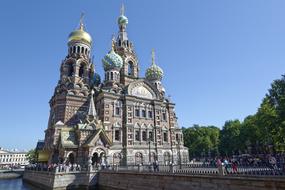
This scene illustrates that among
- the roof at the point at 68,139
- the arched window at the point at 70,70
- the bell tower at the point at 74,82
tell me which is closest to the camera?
the roof at the point at 68,139

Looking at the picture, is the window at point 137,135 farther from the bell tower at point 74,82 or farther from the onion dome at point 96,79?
the onion dome at point 96,79

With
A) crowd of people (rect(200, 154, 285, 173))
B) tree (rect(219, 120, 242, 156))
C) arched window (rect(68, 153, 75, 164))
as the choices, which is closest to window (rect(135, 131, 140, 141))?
arched window (rect(68, 153, 75, 164))

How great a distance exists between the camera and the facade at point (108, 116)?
95.8 ft

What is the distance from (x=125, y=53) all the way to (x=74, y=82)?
1147cm

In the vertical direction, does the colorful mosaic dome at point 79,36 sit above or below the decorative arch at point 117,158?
above

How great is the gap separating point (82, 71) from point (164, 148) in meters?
19.2

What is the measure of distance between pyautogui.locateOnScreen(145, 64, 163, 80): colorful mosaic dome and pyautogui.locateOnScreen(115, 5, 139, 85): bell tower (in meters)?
2.47

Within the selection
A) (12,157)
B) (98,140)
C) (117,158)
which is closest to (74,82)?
(98,140)

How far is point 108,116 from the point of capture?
32656mm

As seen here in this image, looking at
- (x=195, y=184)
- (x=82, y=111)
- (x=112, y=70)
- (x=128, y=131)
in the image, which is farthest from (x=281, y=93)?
(x=82, y=111)

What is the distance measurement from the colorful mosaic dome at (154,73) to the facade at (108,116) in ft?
1.60

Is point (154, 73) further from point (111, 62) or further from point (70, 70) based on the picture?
point (70, 70)

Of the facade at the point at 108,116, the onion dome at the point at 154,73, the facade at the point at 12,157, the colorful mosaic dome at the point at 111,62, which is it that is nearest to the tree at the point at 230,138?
the facade at the point at 108,116

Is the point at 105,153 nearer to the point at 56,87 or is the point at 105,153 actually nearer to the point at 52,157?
the point at 52,157
